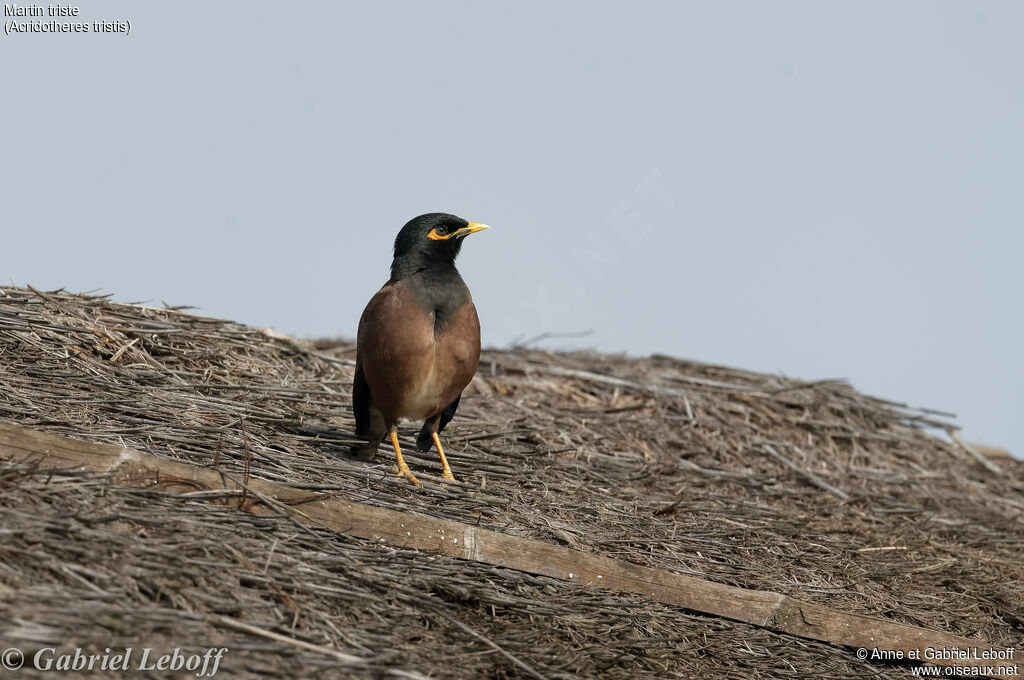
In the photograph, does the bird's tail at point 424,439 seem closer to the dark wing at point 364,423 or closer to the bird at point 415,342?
the bird at point 415,342

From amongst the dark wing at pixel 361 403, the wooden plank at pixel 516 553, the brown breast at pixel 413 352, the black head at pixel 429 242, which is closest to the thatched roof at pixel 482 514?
the wooden plank at pixel 516 553

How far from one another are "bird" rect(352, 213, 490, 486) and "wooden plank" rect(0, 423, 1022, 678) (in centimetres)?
87

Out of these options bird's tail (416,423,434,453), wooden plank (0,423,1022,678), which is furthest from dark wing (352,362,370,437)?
wooden plank (0,423,1022,678)

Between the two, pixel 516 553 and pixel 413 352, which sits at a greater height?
pixel 413 352

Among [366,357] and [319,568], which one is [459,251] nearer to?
[366,357]

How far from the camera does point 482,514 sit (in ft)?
16.4

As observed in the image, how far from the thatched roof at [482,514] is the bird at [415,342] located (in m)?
0.32

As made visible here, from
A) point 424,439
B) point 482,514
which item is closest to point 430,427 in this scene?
point 424,439

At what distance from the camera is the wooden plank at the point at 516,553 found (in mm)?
3762

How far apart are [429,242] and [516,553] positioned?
78.3 inches

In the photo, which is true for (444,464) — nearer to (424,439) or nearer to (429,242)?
(424,439)

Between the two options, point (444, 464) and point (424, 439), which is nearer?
point (444, 464)

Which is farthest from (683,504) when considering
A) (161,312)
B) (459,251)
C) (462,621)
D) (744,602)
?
(161,312)

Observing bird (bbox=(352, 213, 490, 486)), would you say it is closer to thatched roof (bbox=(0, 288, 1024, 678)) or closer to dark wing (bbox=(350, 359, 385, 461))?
dark wing (bbox=(350, 359, 385, 461))
